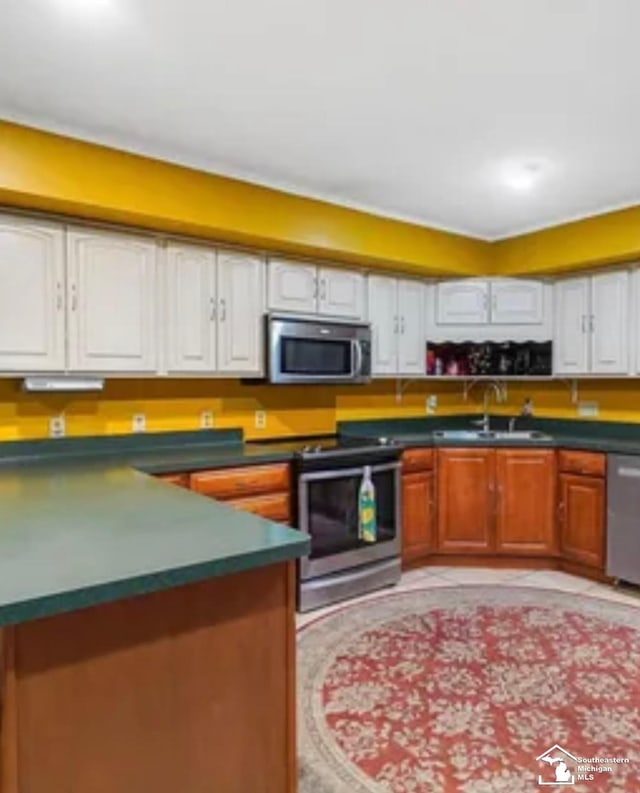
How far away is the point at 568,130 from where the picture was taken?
2678 millimetres

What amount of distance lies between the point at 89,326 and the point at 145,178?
2.54ft

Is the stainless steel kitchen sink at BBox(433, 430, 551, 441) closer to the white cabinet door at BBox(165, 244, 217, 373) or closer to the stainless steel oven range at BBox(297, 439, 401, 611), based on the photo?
the stainless steel oven range at BBox(297, 439, 401, 611)

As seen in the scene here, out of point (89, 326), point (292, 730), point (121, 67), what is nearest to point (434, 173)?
point (121, 67)

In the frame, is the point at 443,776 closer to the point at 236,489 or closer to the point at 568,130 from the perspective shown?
the point at 236,489

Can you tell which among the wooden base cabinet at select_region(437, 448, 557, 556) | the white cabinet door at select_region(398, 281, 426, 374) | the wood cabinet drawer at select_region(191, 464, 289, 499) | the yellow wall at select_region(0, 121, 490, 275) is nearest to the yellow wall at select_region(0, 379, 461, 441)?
the white cabinet door at select_region(398, 281, 426, 374)

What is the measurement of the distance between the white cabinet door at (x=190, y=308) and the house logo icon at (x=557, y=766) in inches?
94.3

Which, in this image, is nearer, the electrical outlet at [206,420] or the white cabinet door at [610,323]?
the electrical outlet at [206,420]

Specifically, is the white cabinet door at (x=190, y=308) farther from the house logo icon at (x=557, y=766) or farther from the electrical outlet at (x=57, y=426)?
the house logo icon at (x=557, y=766)

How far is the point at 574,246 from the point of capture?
Answer: 3.92m

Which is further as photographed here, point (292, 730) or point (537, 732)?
point (537, 732)

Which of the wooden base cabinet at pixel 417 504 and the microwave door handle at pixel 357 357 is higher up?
the microwave door handle at pixel 357 357

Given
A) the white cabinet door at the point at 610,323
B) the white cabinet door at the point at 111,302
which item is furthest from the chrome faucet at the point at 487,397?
the white cabinet door at the point at 111,302

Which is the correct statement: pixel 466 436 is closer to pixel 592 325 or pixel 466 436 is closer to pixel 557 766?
pixel 592 325

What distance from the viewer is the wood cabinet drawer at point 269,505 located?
3.17 metres
